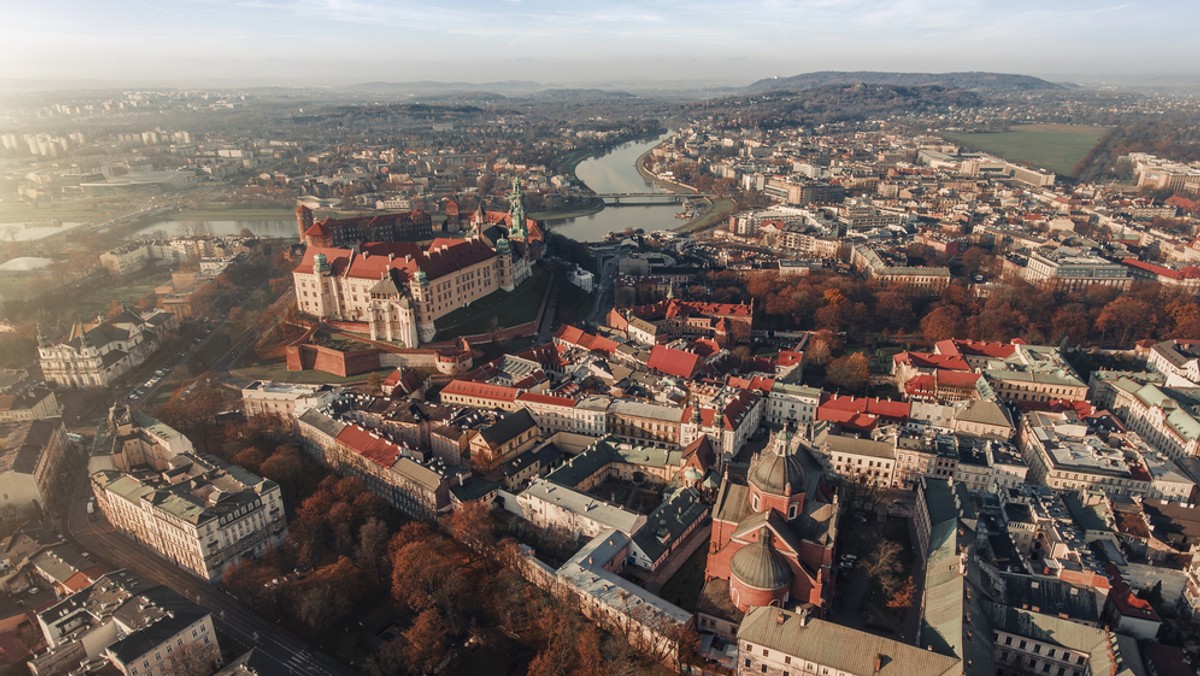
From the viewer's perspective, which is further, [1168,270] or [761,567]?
[1168,270]

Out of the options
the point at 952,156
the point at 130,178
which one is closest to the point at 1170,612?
the point at 952,156

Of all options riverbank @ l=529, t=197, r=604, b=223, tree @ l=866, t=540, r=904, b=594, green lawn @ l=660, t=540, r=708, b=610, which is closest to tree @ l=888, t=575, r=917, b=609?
tree @ l=866, t=540, r=904, b=594

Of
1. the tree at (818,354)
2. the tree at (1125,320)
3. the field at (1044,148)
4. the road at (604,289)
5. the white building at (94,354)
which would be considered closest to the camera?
the white building at (94,354)

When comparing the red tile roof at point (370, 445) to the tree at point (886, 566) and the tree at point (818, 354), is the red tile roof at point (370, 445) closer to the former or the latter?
the tree at point (886, 566)

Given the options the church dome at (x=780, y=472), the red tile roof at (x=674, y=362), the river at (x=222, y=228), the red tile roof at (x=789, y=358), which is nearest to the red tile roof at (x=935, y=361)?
the red tile roof at (x=789, y=358)

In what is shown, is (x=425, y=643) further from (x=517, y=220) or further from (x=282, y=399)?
(x=517, y=220)

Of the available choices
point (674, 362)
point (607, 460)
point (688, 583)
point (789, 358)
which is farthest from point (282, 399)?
point (789, 358)

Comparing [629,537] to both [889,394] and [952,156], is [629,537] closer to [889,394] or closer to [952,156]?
[889,394]
